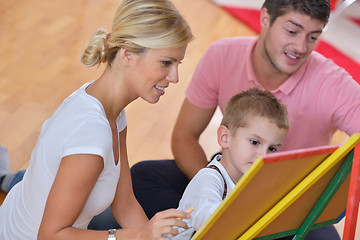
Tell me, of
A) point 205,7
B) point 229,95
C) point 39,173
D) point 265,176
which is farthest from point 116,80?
point 205,7

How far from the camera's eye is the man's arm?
85.6 inches

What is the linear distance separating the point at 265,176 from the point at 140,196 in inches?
42.0

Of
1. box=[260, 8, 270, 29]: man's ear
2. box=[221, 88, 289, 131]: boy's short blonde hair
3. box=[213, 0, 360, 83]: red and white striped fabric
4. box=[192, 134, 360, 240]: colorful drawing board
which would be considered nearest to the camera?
box=[192, 134, 360, 240]: colorful drawing board

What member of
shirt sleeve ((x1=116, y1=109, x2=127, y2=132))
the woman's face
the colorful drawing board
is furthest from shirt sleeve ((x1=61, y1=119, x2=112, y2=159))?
the colorful drawing board

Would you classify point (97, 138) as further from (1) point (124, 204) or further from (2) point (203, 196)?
(1) point (124, 204)

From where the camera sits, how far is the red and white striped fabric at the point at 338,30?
163 inches

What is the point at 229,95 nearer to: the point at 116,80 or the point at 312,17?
the point at 312,17

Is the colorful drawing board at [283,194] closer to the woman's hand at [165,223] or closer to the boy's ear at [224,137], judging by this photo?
the woman's hand at [165,223]

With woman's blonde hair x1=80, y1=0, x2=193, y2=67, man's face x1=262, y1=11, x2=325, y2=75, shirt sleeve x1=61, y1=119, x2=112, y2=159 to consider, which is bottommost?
shirt sleeve x1=61, y1=119, x2=112, y2=159

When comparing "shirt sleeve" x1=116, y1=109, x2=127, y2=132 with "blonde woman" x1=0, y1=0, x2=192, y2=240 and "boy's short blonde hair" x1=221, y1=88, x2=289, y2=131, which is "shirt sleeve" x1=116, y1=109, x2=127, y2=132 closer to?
"blonde woman" x1=0, y1=0, x2=192, y2=240

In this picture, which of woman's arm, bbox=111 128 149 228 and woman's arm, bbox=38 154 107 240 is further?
woman's arm, bbox=111 128 149 228

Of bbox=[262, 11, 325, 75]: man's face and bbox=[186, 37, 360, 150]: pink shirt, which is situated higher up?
bbox=[262, 11, 325, 75]: man's face

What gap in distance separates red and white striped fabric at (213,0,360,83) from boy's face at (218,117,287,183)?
2.48 m

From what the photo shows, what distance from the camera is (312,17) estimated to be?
1.95m
